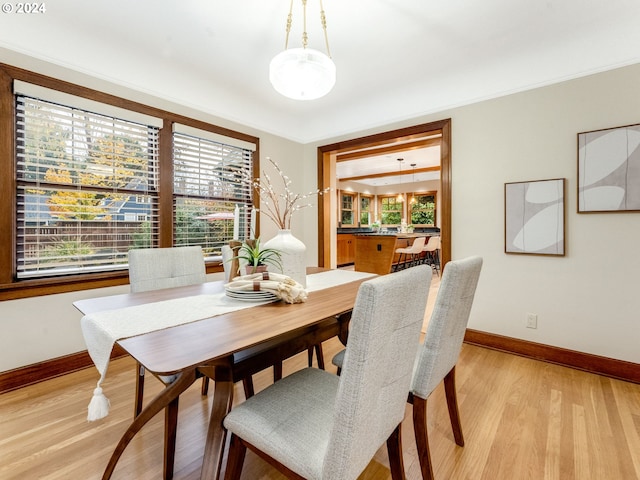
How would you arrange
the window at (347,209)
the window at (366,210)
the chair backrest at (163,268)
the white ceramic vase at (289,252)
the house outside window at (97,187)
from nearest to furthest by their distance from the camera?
the white ceramic vase at (289,252)
the chair backrest at (163,268)
the house outside window at (97,187)
the window at (347,209)
the window at (366,210)

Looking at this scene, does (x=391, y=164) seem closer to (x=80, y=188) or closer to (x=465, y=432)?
(x=80, y=188)

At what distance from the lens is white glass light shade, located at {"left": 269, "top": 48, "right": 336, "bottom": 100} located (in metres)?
1.66

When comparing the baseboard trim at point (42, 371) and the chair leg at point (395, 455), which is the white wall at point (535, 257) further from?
the chair leg at point (395, 455)

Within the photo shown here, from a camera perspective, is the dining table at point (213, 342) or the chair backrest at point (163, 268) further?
the chair backrest at point (163, 268)

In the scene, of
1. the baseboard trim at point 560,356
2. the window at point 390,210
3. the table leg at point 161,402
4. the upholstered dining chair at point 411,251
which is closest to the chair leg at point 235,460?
the table leg at point 161,402

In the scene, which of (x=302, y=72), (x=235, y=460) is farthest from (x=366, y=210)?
(x=235, y=460)

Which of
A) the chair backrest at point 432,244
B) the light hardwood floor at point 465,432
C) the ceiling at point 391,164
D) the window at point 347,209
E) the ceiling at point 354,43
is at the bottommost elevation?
the light hardwood floor at point 465,432

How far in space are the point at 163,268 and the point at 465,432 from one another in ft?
6.42

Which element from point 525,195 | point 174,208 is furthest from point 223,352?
point 525,195

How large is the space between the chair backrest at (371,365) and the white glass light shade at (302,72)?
1.31 metres

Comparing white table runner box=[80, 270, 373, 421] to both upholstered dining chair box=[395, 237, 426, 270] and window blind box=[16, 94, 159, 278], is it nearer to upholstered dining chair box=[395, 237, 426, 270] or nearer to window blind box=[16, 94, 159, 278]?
window blind box=[16, 94, 159, 278]

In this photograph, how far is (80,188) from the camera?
2324 millimetres

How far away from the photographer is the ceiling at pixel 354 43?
77.2 inches

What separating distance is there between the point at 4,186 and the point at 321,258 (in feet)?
9.45
